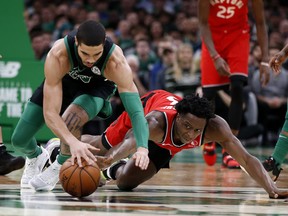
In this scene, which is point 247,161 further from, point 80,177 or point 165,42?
point 165,42

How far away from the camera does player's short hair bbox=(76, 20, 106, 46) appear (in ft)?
18.5

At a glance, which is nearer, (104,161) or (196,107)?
(104,161)

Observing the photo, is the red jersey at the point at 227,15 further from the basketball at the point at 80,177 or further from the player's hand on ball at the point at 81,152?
the player's hand on ball at the point at 81,152

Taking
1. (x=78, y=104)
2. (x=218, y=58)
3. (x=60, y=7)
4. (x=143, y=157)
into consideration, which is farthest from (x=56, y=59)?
(x=60, y=7)

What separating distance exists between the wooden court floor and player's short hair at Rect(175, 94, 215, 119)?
2.03 feet

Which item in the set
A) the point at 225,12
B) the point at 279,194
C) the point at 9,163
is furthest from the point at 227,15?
the point at 279,194

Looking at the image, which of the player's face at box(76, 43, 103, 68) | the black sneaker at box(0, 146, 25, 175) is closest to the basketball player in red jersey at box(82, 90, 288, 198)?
the player's face at box(76, 43, 103, 68)

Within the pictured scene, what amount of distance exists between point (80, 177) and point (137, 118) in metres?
0.56

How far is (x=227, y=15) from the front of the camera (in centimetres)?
879

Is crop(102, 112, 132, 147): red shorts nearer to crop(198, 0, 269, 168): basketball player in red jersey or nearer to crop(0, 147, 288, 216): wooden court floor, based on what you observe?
crop(0, 147, 288, 216): wooden court floor

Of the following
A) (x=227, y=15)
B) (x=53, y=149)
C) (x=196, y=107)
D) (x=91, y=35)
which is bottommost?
(x=53, y=149)

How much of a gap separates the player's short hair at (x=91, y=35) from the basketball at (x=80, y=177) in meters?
0.82

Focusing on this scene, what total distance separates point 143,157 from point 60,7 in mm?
10967

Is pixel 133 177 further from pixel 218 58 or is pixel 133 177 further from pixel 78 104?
pixel 218 58
